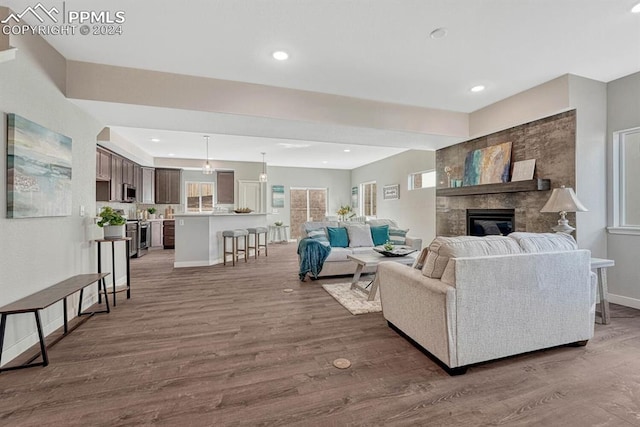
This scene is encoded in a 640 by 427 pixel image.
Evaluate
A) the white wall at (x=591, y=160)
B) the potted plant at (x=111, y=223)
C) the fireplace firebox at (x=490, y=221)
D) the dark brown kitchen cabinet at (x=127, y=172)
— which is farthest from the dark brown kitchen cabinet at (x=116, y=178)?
the white wall at (x=591, y=160)

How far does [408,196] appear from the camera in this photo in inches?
291

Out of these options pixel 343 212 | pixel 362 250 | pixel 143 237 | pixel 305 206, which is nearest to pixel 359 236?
pixel 362 250

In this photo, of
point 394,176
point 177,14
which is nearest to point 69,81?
point 177,14

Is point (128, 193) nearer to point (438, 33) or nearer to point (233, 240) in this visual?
point (233, 240)

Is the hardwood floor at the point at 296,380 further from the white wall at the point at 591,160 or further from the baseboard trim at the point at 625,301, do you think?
the white wall at the point at 591,160

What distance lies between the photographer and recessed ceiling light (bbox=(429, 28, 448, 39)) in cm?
255

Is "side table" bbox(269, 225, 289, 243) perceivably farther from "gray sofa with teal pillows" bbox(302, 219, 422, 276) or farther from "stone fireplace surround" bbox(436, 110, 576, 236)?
"stone fireplace surround" bbox(436, 110, 576, 236)

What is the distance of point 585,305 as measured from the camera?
232 cm

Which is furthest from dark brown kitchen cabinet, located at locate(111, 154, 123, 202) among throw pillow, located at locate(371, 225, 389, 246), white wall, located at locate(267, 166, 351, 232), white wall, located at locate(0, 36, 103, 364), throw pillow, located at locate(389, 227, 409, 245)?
throw pillow, located at locate(389, 227, 409, 245)

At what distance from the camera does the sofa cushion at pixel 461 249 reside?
2035 millimetres

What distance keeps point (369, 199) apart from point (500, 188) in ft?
18.6

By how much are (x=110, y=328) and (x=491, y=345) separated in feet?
11.4

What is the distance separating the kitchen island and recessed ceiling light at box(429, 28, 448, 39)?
5.03 meters

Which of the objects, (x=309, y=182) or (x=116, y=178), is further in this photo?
(x=309, y=182)
